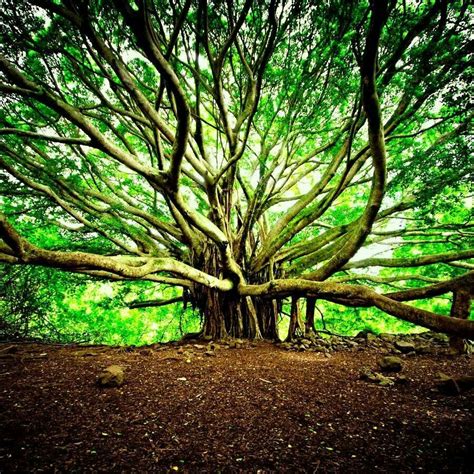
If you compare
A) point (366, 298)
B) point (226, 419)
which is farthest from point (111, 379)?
point (366, 298)

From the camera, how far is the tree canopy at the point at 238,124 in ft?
8.13

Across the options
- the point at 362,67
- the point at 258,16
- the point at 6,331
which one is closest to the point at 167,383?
the point at 362,67

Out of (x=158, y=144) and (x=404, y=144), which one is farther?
(x=404, y=144)

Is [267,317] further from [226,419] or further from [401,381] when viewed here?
[226,419]

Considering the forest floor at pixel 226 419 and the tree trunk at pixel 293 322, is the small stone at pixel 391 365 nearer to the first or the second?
the forest floor at pixel 226 419

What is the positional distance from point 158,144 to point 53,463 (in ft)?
9.59

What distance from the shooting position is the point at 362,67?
2096mm

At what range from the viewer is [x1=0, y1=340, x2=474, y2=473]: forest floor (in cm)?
133

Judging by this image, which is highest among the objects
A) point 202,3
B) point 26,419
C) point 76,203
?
point 202,3

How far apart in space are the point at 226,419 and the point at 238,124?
336 cm

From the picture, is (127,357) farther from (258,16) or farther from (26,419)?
(258,16)

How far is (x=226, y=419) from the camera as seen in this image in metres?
1.78

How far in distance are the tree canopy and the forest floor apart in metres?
0.76

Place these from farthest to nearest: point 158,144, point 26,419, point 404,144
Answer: point 404,144 → point 158,144 → point 26,419
